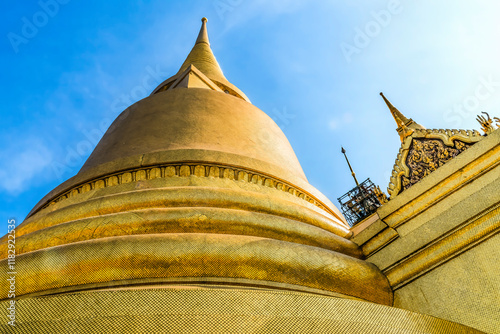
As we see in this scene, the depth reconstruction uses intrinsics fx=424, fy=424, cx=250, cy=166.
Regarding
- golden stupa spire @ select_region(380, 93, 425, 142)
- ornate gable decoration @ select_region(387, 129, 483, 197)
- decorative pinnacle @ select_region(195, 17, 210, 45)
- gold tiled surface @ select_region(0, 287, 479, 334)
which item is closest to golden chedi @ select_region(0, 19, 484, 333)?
gold tiled surface @ select_region(0, 287, 479, 334)

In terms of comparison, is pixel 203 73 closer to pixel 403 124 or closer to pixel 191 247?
pixel 403 124

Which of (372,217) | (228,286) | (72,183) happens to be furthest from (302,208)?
(72,183)

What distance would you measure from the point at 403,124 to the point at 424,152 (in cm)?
81

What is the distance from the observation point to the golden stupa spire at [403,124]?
514cm

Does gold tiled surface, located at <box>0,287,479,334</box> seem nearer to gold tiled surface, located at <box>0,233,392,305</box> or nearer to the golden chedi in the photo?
the golden chedi

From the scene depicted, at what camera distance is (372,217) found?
632 cm

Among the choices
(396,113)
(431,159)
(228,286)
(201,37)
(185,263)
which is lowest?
(228,286)

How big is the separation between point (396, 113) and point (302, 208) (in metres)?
1.92

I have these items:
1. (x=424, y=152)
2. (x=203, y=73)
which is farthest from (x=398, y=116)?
(x=203, y=73)

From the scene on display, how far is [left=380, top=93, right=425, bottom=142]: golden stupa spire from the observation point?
16.9 feet

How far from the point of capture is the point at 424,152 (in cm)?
468

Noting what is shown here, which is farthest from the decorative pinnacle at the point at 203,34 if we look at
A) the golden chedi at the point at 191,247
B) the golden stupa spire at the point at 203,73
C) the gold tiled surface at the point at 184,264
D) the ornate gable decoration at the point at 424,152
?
the gold tiled surface at the point at 184,264

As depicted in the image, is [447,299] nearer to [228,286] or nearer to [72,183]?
[228,286]

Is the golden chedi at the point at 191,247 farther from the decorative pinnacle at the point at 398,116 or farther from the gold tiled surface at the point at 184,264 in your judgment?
the decorative pinnacle at the point at 398,116
